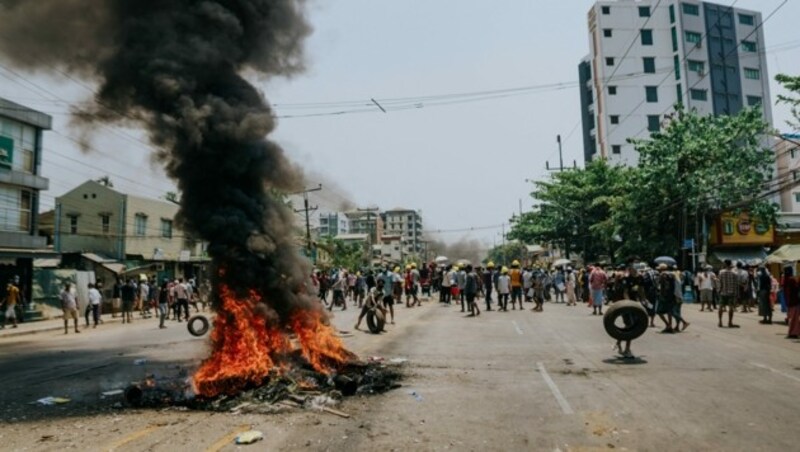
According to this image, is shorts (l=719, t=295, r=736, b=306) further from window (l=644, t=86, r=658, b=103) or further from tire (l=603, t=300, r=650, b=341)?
window (l=644, t=86, r=658, b=103)

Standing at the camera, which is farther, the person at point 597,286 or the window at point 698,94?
the window at point 698,94

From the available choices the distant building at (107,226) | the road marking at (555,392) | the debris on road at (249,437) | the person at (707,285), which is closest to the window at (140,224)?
the distant building at (107,226)

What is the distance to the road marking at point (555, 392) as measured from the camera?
20.5 feet

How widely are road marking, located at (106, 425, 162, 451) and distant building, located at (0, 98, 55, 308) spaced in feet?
71.2

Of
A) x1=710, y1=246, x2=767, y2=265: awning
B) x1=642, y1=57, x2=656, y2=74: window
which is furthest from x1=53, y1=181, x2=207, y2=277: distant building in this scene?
x1=642, y1=57, x2=656, y2=74: window

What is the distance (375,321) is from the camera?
47.1ft

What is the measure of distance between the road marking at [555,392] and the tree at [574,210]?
3117 centimetres

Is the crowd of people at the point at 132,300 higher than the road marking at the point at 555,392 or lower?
higher

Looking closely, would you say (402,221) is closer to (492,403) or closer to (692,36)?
(692,36)

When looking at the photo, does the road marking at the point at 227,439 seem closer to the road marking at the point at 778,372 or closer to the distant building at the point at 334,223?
the road marking at the point at 778,372

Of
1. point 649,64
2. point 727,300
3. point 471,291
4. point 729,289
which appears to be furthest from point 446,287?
point 649,64

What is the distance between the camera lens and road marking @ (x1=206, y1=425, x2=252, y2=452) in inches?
199

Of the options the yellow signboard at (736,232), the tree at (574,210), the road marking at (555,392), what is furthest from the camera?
the tree at (574,210)

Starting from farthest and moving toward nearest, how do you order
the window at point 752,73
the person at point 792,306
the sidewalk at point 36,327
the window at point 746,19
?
1. the window at point 746,19
2. the window at point 752,73
3. the sidewalk at point 36,327
4. the person at point 792,306
